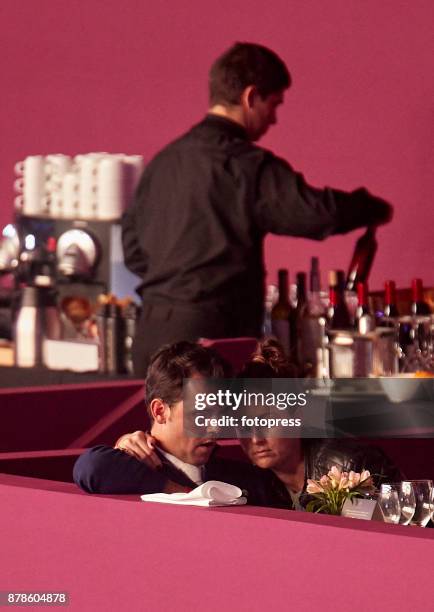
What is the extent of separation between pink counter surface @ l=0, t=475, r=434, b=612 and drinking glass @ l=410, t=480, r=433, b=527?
283 millimetres

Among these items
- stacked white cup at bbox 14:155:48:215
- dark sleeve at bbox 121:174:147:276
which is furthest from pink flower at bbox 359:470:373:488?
stacked white cup at bbox 14:155:48:215

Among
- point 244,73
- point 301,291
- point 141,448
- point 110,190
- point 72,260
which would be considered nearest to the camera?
point 141,448

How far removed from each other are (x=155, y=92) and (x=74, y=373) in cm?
159

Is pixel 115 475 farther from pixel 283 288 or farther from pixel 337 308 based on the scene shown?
pixel 283 288

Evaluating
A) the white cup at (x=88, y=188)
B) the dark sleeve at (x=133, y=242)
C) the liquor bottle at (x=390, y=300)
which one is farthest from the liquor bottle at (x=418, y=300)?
the white cup at (x=88, y=188)

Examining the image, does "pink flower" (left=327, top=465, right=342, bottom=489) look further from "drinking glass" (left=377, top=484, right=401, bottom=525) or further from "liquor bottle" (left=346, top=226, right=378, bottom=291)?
"liquor bottle" (left=346, top=226, right=378, bottom=291)

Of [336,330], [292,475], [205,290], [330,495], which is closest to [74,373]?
[205,290]

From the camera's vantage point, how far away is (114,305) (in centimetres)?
490

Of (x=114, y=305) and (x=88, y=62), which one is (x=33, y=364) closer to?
(x=114, y=305)

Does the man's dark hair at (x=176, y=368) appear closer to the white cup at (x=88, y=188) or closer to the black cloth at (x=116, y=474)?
the black cloth at (x=116, y=474)

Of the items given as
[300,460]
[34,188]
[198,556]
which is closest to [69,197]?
[34,188]

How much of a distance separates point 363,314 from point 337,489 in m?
1.73

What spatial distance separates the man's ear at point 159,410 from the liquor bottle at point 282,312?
167 cm

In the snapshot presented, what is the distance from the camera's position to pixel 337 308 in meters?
4.19
